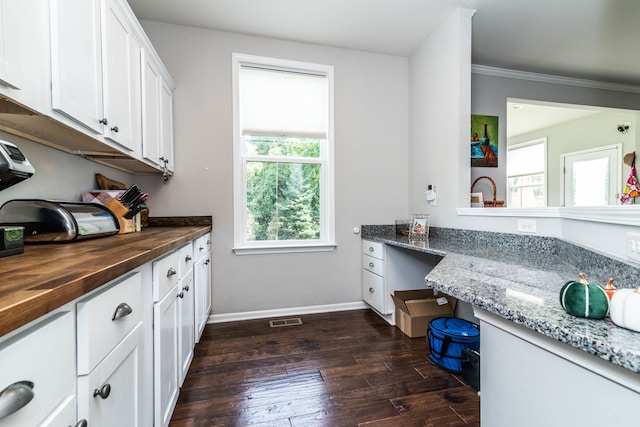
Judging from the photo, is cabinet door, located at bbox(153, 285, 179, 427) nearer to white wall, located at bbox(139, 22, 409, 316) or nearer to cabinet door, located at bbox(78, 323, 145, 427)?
cabinet door, located at bbox(78, 323, 145, 427)

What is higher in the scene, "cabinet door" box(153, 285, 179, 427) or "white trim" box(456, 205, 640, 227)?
"white trim" box(456, 205, 640, 227)

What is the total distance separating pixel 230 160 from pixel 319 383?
2.05 meters

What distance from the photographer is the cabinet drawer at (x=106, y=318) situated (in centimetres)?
65

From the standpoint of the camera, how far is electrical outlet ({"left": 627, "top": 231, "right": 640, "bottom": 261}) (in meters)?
0.84

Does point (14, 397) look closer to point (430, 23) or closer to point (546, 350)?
point (546, 350)

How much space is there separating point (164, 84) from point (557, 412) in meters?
2.94

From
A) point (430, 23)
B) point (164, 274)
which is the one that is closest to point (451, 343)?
point (164, 274)

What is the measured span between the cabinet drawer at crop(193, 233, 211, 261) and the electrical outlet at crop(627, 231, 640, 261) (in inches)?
83.4

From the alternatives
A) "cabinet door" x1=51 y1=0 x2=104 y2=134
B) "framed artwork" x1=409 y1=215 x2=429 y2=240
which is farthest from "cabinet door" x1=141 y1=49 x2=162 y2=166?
"framed artwork" x1=409 y1=215 x2=429 y2=240

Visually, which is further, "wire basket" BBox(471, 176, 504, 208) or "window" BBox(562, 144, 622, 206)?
"window" BBox(562, 144, 622, 206)

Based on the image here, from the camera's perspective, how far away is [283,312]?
2812 mm

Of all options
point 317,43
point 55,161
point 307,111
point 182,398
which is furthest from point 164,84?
point 182,398

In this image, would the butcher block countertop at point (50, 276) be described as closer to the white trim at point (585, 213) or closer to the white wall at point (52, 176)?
the white wall at point (52, 176)

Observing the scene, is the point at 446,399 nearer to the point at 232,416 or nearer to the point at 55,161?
the point at 232,416
